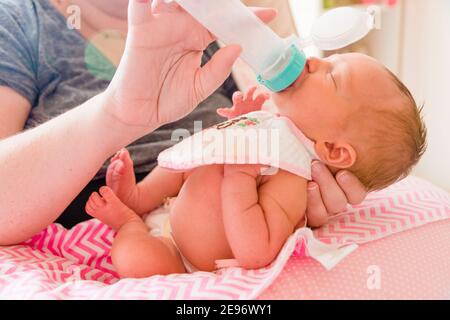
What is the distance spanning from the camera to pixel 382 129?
0.73 metres

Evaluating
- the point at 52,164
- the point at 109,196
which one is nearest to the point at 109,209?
the point at 109,196

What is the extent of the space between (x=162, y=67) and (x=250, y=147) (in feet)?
0.57

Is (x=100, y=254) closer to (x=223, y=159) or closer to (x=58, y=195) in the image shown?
(x=58, y=195)

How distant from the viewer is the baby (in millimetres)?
707

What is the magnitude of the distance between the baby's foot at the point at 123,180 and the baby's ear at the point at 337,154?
13.5 inches

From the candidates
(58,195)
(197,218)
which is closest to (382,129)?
(197,218)

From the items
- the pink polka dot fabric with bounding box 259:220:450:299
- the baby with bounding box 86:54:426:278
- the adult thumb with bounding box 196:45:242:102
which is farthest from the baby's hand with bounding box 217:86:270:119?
the pink polka dot fabric with bounding box 259:220:450:299

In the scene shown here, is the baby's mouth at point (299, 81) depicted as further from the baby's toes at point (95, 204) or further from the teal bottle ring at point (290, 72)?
the baby's toes at point (95, 204)

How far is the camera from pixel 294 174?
74cm

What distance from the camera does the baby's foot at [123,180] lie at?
0.88 meters

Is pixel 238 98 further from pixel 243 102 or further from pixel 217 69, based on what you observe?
pixel 217 69

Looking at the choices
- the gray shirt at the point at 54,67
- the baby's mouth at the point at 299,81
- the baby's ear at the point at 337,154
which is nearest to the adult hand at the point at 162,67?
the baby's mouth at the point at 299,81

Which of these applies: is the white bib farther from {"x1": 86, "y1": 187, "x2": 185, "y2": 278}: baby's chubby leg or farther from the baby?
{"x1": 86, "y1": 187, "x2": 185, "y2": 278}: baby's chubby leg

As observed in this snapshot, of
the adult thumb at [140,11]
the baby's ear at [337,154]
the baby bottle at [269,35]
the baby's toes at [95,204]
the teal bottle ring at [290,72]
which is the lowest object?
the baby's toes at [95,204]
